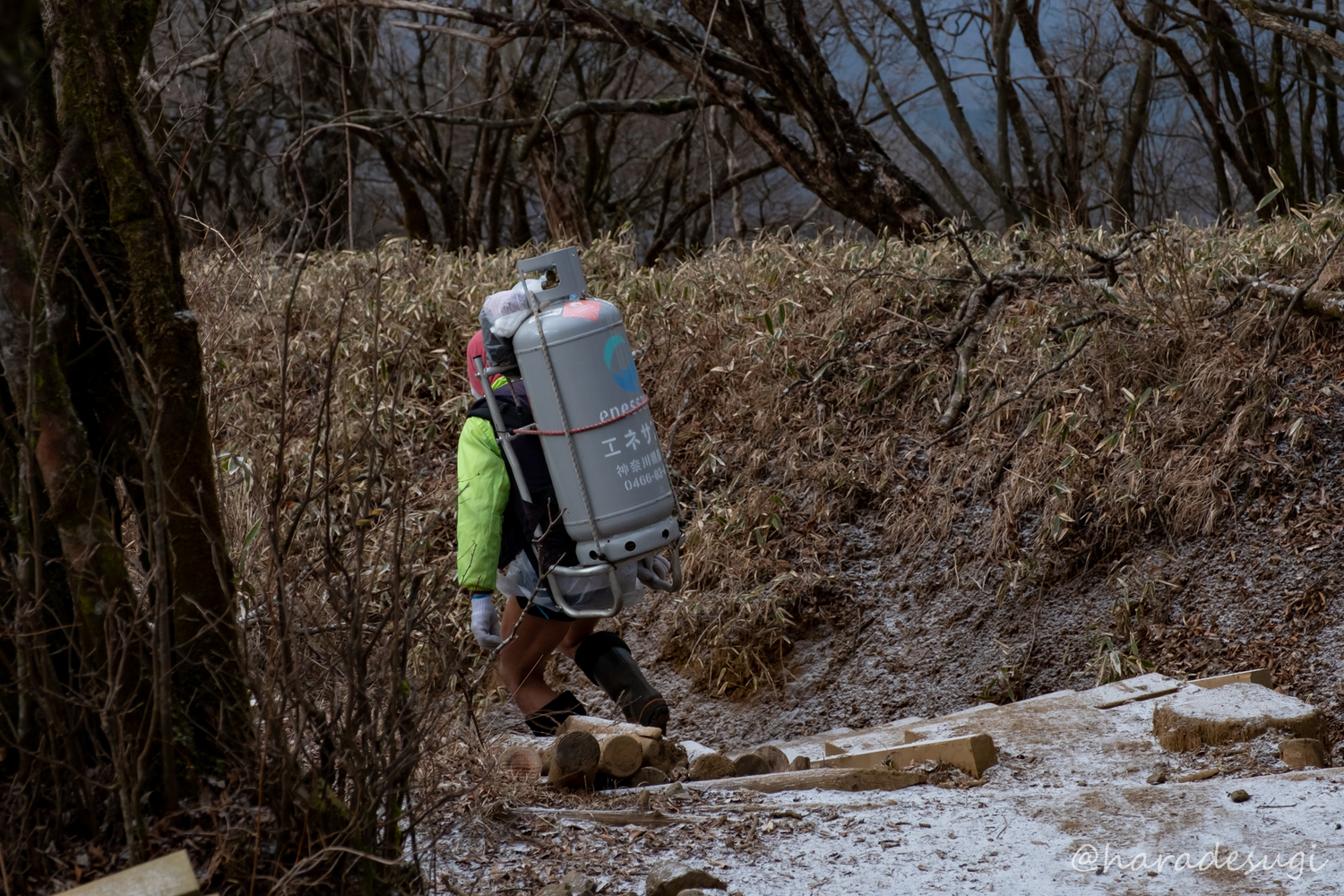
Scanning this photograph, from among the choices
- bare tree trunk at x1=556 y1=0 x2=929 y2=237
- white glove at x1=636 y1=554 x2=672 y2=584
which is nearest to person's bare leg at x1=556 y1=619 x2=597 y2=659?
white glove at x1=636 y1=554 x2=672 y2=584

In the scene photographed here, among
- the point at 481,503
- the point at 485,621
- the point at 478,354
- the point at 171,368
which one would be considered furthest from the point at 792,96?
the point at 171,368

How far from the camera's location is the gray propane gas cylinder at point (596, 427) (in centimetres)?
351

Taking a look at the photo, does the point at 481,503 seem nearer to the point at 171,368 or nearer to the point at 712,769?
the point at 712,769

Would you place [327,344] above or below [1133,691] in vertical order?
above

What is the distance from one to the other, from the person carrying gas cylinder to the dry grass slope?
0.49 metres

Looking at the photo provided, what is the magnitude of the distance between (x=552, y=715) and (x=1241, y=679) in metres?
2.37

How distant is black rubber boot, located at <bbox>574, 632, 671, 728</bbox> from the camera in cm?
388

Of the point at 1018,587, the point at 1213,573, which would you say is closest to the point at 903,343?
the point at 1018,587

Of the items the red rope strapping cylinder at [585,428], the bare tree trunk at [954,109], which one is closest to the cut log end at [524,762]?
the red rope strapping cylinder at [585,428]

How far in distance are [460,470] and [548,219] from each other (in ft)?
21.5

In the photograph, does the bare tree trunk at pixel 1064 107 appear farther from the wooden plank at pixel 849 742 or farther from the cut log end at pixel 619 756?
the cut log end at pixel 619 756

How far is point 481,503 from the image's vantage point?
12.0 feet

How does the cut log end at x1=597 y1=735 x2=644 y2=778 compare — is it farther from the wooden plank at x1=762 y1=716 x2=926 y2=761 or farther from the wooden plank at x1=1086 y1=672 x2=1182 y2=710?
the wooden plank at x1=1086 y1=672 x2=1182 y2=710

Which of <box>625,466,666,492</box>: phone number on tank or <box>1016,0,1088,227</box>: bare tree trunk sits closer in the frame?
<box>625,466,666,492</box>: phone number on tank
